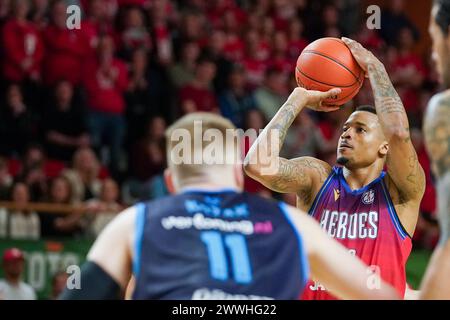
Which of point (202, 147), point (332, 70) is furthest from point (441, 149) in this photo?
point (332, 70)

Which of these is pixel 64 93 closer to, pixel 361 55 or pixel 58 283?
pixel 58 283

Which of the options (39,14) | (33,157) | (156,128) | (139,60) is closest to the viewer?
(33,157)

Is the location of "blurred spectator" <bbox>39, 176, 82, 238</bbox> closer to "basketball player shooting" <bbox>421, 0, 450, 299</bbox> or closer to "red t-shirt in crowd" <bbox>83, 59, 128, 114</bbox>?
"red t-shirt in crowd" <bbox>83, 59, 128, 114</bbox>

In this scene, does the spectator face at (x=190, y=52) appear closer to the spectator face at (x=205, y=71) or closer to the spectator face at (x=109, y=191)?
the spectator face at (x=205, y=71)

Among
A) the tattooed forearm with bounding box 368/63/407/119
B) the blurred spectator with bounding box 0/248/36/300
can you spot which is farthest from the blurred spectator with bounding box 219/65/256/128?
the tattooed forearm with bounding box 368/63/407/119

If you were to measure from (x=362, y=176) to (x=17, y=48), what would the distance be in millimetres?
7346

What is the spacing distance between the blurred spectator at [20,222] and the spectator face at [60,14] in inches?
113

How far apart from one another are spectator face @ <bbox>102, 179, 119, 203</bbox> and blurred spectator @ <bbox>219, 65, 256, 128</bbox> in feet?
8.46

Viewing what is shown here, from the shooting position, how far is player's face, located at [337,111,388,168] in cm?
659

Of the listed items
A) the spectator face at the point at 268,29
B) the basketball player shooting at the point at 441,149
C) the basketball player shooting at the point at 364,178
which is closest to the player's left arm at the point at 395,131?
the basketball player shooting at the point at 364,178

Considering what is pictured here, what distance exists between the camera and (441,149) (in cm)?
420

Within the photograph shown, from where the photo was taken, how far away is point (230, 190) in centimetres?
399

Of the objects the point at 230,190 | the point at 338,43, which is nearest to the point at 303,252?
the point at 230,190
